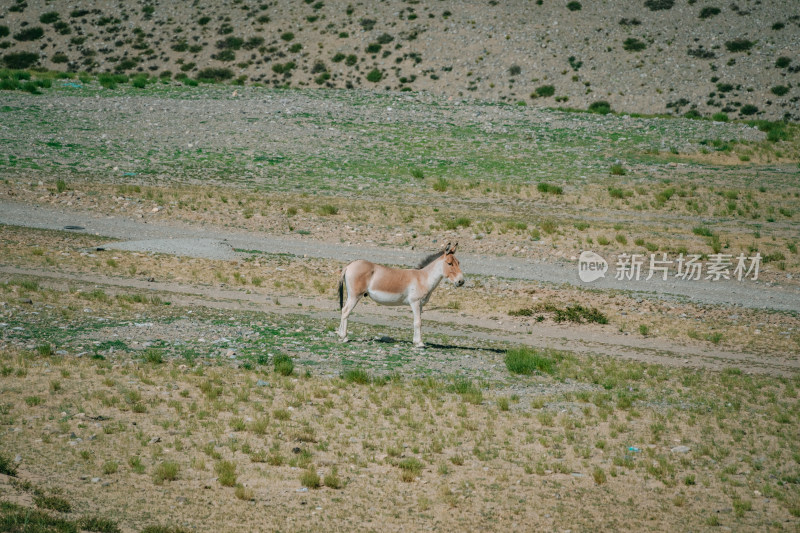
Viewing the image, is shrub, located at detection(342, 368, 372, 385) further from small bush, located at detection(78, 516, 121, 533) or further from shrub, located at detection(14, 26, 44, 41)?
shrub, located at detection(14, 26, 44, 41)

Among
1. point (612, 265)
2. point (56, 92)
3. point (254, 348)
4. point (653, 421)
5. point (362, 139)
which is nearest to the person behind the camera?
point (653, 421)

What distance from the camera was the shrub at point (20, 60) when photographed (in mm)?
84000

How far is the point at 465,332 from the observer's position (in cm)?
2292

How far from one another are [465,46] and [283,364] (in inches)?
2892

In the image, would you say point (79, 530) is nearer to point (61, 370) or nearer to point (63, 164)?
point (61, 370)

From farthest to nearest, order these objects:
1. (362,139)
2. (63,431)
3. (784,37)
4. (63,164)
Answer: (784,37)
(362,139)
(63,164)
(63,431)

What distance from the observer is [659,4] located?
91875mm

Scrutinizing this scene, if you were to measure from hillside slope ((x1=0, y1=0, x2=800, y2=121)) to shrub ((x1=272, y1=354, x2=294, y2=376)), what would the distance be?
199ft

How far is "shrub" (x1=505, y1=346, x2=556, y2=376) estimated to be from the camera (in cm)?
1868

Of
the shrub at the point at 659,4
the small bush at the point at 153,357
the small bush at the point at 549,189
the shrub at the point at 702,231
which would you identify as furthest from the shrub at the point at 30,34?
the small bush at the point at 153,357

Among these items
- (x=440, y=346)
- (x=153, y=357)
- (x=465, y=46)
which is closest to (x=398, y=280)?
(x=440, y=346)

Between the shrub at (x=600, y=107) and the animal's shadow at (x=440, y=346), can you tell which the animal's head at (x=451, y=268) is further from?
the shrub at (x=600, y=107)

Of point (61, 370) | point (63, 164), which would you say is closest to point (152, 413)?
point (61, 370)

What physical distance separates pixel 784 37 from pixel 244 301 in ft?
257
